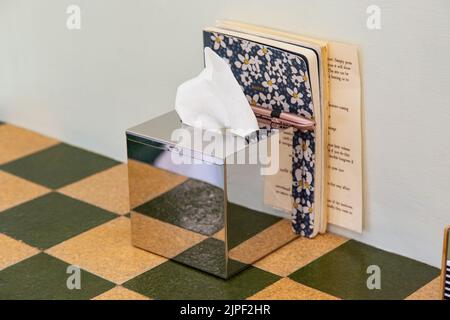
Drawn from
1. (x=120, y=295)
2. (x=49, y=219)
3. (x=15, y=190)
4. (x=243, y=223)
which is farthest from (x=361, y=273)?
(x=15, y=190)

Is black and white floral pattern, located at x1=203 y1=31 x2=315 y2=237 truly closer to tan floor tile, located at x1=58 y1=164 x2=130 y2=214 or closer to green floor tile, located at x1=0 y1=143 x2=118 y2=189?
tan floor tile, located at x1=58 y1=164 x2=130 y2=214

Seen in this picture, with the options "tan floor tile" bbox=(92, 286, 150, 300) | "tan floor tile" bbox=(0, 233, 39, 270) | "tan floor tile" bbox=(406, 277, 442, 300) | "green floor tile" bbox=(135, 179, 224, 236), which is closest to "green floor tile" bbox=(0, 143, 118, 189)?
"tan floor tile" bbox=(0, 233, 39, 270)

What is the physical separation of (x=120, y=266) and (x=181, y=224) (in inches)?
5.4

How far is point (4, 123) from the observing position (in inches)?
93.4

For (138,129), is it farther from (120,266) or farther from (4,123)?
(4,123)

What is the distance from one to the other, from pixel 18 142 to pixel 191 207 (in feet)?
2.32

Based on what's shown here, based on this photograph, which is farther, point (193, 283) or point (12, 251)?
point (12, 251)

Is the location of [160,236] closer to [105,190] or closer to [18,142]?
[105,190]

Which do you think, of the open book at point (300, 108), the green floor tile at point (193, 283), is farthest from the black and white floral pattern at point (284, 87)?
the green floor tile at point (193, 283)

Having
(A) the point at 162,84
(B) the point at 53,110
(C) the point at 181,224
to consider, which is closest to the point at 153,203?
(C) the point at 181,224

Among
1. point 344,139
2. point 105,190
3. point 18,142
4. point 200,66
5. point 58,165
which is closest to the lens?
point 344,139

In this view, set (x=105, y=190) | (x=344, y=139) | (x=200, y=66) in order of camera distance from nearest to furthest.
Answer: (x=344, y=139), (x=200, y=66), (x=105, y=190)

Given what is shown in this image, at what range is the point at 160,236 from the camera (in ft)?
5.71

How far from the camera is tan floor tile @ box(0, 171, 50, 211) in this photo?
1.96 m
